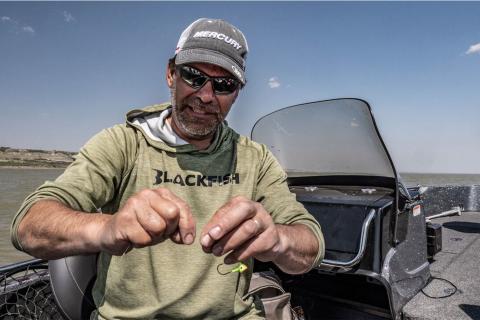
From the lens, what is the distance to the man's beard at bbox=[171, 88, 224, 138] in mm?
1862

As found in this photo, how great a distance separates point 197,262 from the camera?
1707 mm

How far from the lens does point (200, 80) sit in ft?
5.98

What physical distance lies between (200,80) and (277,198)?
748 millimetres

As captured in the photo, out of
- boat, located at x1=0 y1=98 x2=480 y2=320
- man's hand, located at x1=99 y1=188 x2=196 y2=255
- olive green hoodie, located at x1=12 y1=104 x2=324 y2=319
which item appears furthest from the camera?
boat, located at x1=0 y1=98 x2=480 y2=320

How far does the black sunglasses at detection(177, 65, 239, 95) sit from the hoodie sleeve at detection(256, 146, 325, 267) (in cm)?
47

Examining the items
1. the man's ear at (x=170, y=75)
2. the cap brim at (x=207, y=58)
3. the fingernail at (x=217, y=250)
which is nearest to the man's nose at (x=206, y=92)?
the cap brim at (x=207, y=58)

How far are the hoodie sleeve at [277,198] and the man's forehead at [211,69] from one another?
537 mm

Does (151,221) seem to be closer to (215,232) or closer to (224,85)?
(215,232)

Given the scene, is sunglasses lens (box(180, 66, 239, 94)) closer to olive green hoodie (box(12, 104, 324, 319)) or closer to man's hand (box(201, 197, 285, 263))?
olive green hoodie (box(12, 104, 324, 319))

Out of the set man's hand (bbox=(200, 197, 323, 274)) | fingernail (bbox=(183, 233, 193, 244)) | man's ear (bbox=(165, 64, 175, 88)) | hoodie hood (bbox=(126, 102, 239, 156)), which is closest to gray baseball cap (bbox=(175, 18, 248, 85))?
man's ear (bbox=(165, 64, 175, 88))

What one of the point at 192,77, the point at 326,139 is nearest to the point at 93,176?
the point at 192,77

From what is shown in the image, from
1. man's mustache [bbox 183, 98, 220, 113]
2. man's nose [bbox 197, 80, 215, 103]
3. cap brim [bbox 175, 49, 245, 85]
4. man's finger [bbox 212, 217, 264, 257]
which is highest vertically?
cap brim [bbox 175, 49, 245, 85]

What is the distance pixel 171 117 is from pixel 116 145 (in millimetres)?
424

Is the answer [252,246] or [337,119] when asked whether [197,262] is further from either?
[337,119]
